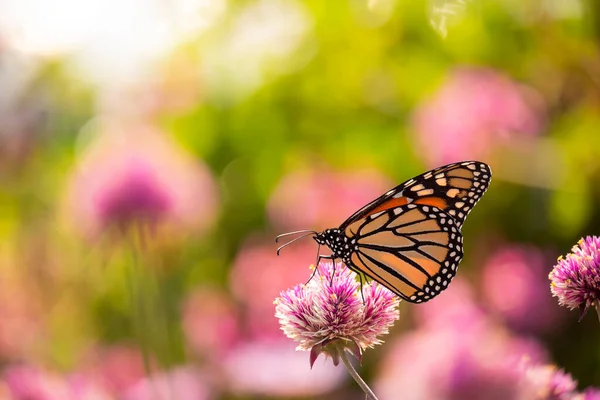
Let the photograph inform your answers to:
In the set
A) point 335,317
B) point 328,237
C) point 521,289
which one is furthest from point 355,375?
point 521,289

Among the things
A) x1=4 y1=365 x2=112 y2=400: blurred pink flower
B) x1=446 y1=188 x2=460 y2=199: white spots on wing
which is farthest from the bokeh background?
x1=446 y1=188 x2=460 y2=199: white spots on wing

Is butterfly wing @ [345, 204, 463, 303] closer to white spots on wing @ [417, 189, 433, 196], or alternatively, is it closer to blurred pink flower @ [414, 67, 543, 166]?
white spots on wing @ [417, 189, 433, 196]

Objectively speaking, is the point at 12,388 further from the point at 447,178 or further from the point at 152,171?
the point at 152,171

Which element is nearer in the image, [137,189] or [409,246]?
[409,246]

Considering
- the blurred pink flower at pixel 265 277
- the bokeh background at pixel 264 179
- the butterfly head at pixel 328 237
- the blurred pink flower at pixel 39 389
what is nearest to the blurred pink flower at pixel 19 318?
the bokeh background at pixel 264 179

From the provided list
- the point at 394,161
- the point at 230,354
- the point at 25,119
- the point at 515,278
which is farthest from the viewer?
the point at 25,119

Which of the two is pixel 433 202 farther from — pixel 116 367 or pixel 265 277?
pixel 116 367

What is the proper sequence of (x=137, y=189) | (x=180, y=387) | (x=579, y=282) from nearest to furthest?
(x=579, y=282) < (x=180, y=387) < (x=137, y=189)

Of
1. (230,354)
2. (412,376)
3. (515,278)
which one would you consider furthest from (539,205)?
(412,376)
